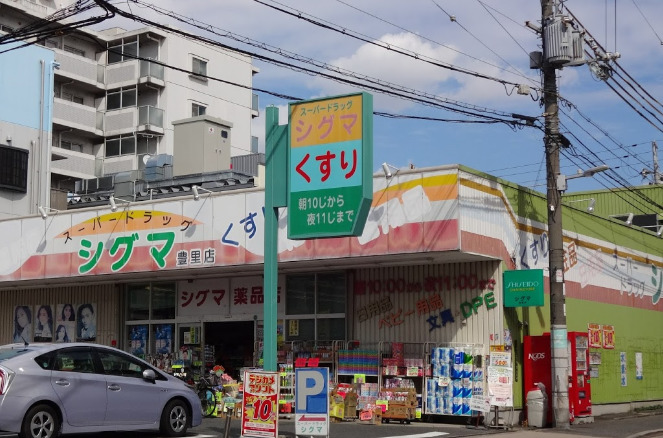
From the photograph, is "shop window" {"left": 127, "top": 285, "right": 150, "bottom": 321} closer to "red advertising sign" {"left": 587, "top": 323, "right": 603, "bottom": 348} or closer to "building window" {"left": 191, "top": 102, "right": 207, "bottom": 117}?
"red advertising sign" {"left": 587, "top": 323, "right": 603, "bottom": 348}

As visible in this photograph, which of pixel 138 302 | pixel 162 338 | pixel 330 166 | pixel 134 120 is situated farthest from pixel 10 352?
pixel 134 120

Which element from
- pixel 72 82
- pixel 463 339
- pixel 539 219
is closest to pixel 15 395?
pixel 463 339

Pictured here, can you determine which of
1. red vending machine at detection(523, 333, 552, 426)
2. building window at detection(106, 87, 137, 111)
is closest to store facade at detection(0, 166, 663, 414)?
red vending machine at detection(523, 333, 552, 426)

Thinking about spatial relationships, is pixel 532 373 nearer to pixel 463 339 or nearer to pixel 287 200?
pixel 463 339

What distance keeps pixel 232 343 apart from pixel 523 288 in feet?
26.9

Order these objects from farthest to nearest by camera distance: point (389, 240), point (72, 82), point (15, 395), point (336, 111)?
point (72, 82)
point (389, 240)
point (336, 111)
point (15, 395)

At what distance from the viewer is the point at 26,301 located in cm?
2772

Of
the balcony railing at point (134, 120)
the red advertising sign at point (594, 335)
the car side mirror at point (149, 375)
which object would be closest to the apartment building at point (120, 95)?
the balcony railing at point (134, 120)

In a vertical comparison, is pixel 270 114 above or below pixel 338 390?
above

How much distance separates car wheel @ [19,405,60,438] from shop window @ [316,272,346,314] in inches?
365

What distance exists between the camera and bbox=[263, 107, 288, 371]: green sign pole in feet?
51.1

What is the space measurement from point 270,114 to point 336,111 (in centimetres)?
161

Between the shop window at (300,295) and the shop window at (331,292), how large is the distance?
20 centimetres

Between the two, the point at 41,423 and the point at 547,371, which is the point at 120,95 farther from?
the point at 41,423
